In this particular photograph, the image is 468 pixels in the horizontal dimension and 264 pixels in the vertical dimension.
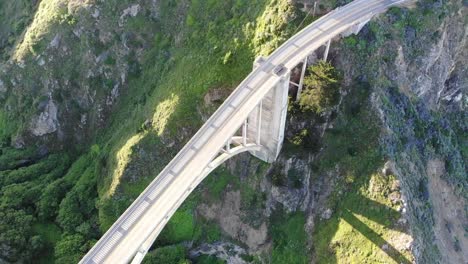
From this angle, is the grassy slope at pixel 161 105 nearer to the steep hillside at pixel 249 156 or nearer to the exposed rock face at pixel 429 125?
the steep hillside at pixel 249 156

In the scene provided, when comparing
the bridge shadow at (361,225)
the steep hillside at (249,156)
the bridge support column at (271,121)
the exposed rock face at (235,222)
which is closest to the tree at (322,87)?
the steep hillside at (249,156)

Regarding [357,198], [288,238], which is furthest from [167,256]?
[357,198]

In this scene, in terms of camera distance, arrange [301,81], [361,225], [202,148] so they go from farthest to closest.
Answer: [301,81] → [361,225] → [202,148]

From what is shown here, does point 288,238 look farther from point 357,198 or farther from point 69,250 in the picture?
point 69,250

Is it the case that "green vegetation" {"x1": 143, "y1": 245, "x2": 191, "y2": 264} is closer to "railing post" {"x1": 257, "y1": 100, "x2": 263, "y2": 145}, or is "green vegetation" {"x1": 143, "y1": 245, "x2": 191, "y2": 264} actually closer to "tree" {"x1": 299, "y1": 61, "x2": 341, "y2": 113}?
"railing post" {"x1": 257, "y1": 100, "x2": 263, "y2": 145}

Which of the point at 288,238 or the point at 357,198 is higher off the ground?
the point at 357,198
